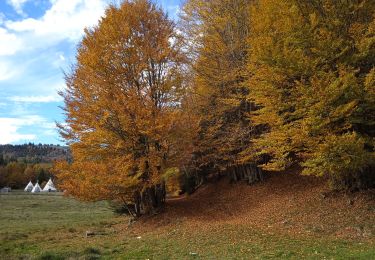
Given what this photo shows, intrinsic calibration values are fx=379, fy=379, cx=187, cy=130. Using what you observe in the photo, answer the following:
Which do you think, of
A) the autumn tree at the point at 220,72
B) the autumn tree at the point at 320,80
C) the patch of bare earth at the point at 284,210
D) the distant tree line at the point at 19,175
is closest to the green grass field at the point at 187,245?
the patch of bare earth at the point at 284,210

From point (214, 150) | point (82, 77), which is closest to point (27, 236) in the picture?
point (82, 77)

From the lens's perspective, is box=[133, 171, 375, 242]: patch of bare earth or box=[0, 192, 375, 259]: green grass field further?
box=[133, 171, 375, 242]: patch of bare earth

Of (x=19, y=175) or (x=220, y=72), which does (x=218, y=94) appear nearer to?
(x=220, y=72)

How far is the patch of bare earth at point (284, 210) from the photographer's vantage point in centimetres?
1322

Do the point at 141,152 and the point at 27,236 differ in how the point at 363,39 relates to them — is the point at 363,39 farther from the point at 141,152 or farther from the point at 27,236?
the point at 27,236

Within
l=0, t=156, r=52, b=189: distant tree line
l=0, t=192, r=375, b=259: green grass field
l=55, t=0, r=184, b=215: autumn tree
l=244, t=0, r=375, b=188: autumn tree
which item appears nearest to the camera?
l=0, t=192, r=375, b=259: green grass field

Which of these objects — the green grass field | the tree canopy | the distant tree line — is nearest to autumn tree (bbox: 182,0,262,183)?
the tree canopy

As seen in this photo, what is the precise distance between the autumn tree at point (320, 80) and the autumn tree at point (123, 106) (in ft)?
16.1

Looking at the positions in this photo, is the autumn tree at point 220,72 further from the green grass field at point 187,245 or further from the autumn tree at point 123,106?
the green grass field at point 187,245

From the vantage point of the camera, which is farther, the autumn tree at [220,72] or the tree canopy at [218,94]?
the autumn tree at [220,72]

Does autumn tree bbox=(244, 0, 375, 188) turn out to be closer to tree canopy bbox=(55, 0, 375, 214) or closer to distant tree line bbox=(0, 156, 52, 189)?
tree canopy bbox=(55, 0, 375, 214)

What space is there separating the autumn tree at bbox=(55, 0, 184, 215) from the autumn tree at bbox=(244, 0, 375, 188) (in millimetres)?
4892

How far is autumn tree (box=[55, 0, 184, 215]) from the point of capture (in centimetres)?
1673

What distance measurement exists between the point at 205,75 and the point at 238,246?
36.6 feet
